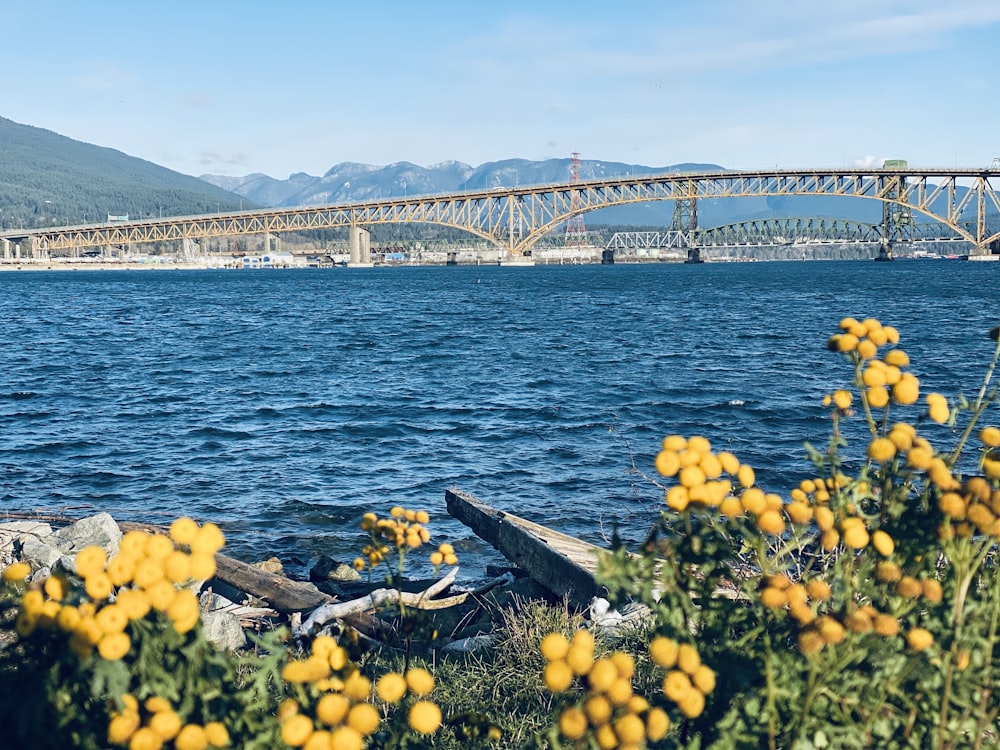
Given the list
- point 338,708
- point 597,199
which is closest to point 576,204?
point 597,199

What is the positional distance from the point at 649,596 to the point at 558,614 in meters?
3.08

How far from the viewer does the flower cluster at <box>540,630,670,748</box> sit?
1505 mm

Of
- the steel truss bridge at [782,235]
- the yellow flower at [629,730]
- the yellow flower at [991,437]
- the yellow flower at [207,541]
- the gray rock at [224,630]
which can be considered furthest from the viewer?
the steel truss bridge at [782,235]

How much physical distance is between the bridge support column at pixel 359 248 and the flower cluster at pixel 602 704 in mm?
146544

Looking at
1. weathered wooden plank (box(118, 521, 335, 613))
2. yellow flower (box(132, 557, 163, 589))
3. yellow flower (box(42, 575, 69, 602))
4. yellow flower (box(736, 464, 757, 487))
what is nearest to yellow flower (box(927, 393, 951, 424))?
yellow flower (box(736, 464, 757, 487))

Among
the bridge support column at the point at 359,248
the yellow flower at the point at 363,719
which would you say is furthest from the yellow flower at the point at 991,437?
the bridge support column at the point at 359,248

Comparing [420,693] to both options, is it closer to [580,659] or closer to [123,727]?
[580,659]

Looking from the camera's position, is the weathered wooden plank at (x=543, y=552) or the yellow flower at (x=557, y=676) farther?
the weathered wooden plank at (x=543, y=552)

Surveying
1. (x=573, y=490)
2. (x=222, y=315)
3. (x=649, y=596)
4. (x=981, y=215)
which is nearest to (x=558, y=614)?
(x=649, y=596)

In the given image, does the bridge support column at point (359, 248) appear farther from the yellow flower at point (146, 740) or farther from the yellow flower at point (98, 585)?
the yellow flower at point (146, 740)

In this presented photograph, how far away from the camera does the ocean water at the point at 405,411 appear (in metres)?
11.7

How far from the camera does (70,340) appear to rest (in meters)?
36.5

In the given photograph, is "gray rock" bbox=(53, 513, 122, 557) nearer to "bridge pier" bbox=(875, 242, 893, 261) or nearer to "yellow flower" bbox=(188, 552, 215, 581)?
"yellow flower" bbox=(188, 552, 215, 581)

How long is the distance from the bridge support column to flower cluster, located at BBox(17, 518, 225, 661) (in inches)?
5756
